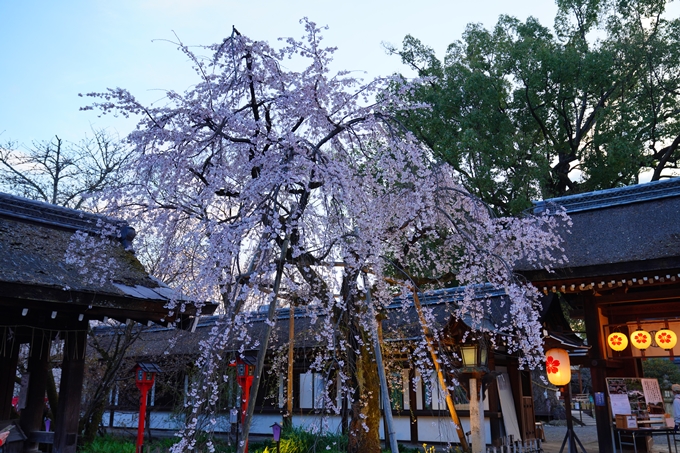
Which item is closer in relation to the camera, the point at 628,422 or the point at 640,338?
the point at 628,422

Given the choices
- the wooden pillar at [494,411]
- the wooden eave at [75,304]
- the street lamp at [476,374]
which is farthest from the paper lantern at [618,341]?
the wooden eave at [75,304]

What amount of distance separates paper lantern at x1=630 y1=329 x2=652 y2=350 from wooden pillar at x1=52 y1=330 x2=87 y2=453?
872 centimetres

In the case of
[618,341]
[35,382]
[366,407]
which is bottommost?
[366,407]

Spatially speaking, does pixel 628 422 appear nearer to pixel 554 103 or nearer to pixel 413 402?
pixel 413 402

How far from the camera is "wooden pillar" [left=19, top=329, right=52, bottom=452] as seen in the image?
660 centimetres

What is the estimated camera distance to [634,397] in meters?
8.77

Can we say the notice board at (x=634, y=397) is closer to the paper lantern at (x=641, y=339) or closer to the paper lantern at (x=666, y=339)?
the paper lantern at (x=641, y=339)

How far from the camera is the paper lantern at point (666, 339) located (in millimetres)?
9289

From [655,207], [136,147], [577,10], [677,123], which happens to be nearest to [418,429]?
[655,207]

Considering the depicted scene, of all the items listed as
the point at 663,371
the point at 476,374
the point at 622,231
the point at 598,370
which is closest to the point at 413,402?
the point at 476,374

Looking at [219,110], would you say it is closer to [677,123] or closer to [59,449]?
[59,449]

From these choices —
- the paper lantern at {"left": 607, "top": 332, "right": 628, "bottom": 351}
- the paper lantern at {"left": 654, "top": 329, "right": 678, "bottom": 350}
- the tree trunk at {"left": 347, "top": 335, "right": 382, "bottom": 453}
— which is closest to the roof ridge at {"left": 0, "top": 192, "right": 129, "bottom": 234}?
the tree trunk at {"left": 347, "top": 335, "right": 382, "bottom": 453}

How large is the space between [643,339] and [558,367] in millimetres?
1538

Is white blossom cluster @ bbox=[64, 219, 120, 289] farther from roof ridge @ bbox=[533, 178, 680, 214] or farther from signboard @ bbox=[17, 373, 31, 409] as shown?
roof ridge @ bbox=[533, 178, 680, 214]
